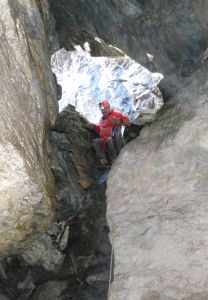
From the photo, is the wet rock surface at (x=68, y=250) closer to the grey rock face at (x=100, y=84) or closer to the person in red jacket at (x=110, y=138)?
the person in red jacket at (x=110, y=138)

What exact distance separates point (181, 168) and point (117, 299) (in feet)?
4.38

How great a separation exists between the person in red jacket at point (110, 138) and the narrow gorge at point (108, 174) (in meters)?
0.17

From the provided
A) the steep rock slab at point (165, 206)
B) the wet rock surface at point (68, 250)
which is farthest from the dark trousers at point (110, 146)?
the steep rock slab at point (165, 206)

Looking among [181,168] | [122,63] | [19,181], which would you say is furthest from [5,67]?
[122,63]

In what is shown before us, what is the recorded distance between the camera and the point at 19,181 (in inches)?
147

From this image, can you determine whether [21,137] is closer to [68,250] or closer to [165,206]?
[165,206]

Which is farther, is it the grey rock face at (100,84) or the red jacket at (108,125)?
the grey rock face at (100,84)

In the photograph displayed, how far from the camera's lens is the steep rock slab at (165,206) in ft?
11.0

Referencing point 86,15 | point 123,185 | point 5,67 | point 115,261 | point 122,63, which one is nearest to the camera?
point 115,261

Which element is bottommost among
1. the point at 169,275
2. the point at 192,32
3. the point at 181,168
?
the point at 169,275

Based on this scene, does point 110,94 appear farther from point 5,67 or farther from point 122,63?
point 5,67

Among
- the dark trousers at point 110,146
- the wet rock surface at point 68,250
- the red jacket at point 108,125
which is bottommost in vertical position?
the wet rock surface at point 68,250

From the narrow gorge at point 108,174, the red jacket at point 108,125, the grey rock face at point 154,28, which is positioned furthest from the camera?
the red jacket at point 108,125

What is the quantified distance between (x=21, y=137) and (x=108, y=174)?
111cm
